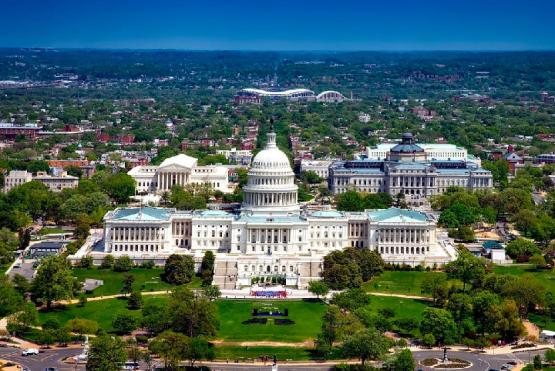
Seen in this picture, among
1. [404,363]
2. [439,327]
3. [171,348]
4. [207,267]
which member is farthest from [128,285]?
[404,363]

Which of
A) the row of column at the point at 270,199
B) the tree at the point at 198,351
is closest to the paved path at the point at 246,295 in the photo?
the tree at the point at 198,351

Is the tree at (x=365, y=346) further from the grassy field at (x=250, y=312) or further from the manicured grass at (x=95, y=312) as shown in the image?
the manicured grass at (x=95, y=312)

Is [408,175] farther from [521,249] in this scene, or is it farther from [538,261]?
[538,261]

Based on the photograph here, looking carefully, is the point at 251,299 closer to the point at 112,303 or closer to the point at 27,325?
the point at 112,303

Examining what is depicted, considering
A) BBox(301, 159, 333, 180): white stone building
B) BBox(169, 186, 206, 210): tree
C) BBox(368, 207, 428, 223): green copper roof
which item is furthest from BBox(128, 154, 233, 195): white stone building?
BBox(368, 207, 428, 223): green copper roof

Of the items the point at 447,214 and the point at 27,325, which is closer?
the point at 27,325

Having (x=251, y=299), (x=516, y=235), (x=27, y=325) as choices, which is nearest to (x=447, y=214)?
(x=516, y=235)

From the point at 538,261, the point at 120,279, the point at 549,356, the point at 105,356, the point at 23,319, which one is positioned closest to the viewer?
the point at 105,356
